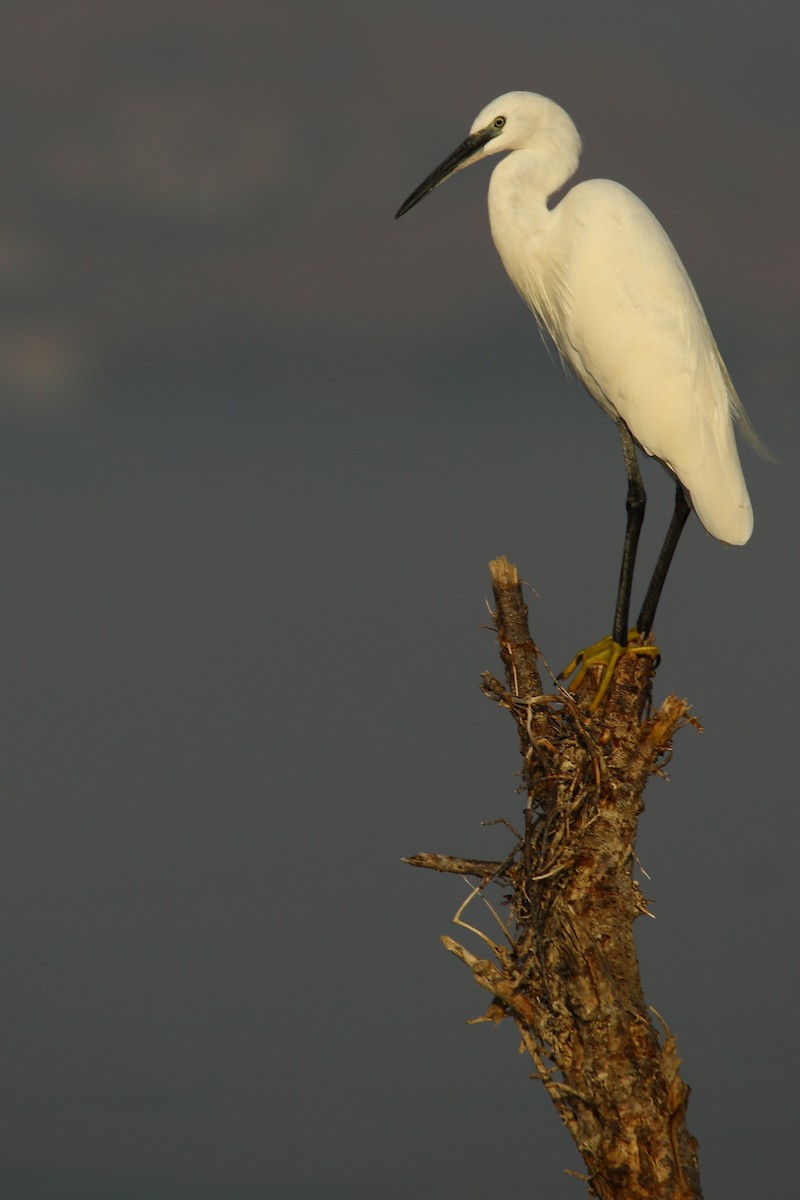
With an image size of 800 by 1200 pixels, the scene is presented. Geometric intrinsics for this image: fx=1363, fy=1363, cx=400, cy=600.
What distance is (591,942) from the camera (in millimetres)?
6730

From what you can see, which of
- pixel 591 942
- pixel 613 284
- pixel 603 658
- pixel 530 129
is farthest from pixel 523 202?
pixel 591 942

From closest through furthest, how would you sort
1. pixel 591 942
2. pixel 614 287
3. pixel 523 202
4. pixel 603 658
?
1. pixel 591 942
2. pixel 603 658
3. pixel 614 287
4. pixel 523 202

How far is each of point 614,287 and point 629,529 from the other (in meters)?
1.82

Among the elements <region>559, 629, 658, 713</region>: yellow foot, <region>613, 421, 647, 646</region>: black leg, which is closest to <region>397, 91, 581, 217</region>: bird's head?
<region>613, 421, 647, 646</region>: black leg

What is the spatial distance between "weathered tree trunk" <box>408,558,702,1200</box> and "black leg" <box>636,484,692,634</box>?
1065mm

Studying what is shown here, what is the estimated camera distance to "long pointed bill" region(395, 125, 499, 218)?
32.0 ft

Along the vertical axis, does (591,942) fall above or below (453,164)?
below

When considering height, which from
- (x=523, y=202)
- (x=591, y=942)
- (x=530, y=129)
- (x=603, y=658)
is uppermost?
(x=530, y=129)

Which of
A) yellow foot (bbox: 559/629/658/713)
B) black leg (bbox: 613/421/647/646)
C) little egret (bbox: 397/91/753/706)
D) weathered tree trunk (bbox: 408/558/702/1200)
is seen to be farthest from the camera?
little egret (bbox: 397/91/753/706)

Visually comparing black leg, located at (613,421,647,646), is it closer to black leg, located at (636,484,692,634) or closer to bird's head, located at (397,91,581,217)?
black leg, located at (636,484,692,634)

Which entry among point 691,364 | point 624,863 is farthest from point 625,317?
point 624,863

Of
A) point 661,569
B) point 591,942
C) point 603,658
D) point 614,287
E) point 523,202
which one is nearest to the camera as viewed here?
point 591,942

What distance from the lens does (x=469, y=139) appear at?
9781 millimetres

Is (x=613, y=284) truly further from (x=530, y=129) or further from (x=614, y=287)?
(x=530, y=129)
